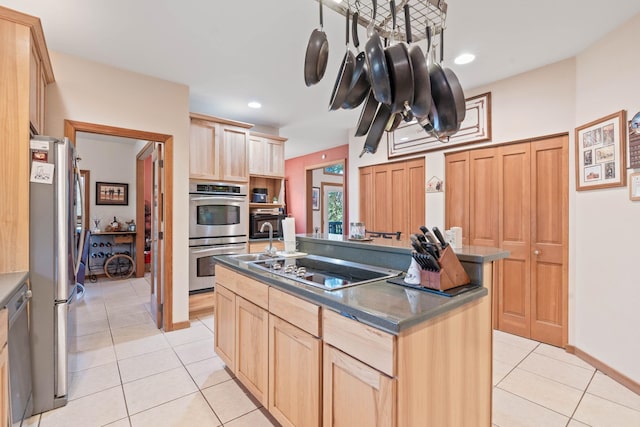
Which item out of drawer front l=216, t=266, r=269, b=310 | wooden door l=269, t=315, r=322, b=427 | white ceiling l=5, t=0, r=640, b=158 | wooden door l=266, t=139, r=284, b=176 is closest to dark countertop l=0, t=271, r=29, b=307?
drawer front l=216, t=266, r=269, b=310

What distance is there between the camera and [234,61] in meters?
2.81

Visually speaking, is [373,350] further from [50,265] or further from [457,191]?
[457,191]

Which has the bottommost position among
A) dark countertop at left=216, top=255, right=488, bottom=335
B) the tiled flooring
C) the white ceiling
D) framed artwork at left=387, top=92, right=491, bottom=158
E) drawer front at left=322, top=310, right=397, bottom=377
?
the tiled flooring

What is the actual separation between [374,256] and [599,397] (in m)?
1.85

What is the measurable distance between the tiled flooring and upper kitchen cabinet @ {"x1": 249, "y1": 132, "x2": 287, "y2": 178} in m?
2.26

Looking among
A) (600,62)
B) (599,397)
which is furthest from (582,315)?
(600,62)

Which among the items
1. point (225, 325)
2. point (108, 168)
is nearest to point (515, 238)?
point (225, 325)

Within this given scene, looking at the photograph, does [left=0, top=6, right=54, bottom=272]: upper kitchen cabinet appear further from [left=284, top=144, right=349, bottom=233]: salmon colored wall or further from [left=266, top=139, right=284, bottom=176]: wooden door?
[left=284, top=144, right=349, bottom=233]: salmon colored wall

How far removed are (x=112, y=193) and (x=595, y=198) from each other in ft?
23.6

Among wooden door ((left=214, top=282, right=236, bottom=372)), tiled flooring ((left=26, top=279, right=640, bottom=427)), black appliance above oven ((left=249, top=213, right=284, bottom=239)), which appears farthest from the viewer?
black appliance above oven ((left=249, top=213, right=284, bottom=239))

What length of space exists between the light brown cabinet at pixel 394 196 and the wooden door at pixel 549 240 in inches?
50.3

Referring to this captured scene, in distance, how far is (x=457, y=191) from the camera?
360 cm

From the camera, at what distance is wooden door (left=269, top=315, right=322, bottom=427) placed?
4.69 feet

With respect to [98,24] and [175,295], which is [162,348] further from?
[98,24]
